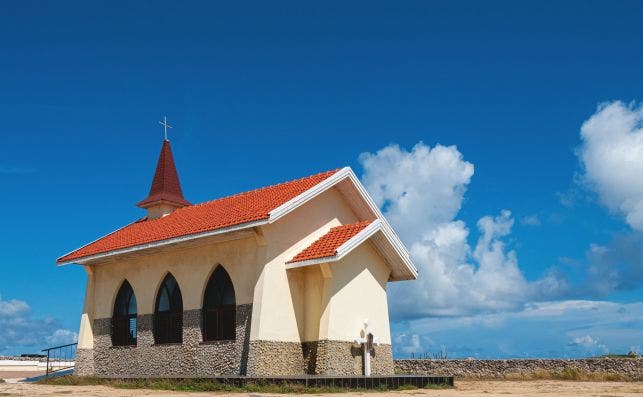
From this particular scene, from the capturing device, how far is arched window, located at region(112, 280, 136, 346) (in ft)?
78.7

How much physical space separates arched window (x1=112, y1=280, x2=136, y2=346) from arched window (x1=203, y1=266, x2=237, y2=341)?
13.8 ft

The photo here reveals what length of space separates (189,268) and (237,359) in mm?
3555

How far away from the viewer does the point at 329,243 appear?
65.6ft

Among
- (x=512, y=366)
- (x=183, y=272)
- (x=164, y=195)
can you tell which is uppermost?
(x=164, y=195)

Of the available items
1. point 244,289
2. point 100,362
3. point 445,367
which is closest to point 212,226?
point 244,289

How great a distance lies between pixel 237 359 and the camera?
64.3 ft

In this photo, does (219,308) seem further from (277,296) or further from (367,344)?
(367,344)

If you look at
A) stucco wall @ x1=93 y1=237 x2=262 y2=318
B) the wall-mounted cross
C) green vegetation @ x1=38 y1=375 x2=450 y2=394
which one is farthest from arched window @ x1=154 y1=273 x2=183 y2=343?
the wall-mounted cross

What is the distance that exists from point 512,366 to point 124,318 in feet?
46.7

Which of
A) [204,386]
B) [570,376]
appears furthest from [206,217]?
[570,376]

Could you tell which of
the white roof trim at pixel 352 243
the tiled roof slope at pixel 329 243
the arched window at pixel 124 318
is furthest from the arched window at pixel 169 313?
the tiled roof slope at pixel 329 243

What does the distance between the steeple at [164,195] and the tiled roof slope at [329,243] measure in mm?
9482

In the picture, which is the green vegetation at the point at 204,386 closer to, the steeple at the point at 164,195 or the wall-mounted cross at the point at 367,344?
the wall-mounted cross at the point at 367,344

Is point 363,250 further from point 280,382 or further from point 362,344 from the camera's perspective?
point 280,382
